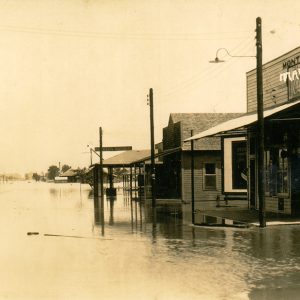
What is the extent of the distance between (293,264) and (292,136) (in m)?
10.6

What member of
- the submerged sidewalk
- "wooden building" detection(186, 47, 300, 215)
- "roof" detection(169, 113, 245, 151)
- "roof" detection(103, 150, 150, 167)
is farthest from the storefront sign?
"roof" detection(103, 150, 150, 167)

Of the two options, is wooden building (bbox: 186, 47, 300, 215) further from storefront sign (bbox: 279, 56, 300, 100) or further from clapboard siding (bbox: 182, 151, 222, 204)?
clapboard siding (bbox: 182, 151, 222, 204)

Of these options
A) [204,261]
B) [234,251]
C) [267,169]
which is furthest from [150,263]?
[267,169]

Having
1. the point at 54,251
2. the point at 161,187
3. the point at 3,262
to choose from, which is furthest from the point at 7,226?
the point at 161,187

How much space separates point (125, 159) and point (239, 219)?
26.8 metres

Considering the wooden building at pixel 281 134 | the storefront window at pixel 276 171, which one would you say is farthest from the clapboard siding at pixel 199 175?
the storefront window at pixel 276 171

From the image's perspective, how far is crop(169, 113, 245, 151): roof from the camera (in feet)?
119

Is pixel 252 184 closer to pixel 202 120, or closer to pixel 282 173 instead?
pixel 282 173

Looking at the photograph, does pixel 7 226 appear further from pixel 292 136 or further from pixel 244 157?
pixel 244 157

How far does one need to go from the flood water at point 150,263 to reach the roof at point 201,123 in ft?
58.0

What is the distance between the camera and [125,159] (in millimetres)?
46969

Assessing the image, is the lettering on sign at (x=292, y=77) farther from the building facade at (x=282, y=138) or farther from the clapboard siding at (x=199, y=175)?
the clapboard siding at (x=199, y=175)

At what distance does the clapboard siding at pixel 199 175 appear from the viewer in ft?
118

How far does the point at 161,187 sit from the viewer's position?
41.8 m
